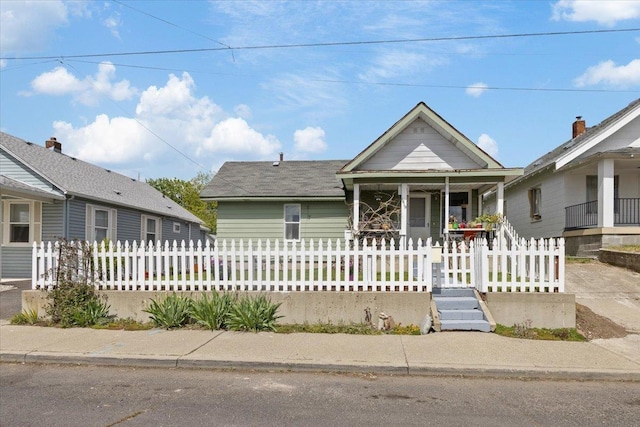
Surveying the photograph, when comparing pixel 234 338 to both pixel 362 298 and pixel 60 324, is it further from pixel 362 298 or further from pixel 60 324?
pixel 60 324

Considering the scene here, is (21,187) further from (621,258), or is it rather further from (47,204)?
(621,258)

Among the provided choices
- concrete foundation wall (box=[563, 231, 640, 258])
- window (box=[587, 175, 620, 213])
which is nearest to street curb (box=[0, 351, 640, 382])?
concrete foundation wall (box=[563, 231, 640, 258])

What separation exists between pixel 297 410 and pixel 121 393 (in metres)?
2.16

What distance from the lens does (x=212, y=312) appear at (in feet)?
28.3

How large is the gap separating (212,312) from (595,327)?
6.92 m

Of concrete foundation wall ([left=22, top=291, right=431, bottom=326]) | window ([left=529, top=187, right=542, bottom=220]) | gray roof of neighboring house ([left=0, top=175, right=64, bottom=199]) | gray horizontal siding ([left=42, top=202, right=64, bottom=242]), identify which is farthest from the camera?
window ([left=529, top=187, right=542, bottom=220])

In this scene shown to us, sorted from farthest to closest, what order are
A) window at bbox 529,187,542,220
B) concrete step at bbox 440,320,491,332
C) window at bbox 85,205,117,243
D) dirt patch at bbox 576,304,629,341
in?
window at bbox 529,187,542,220
window at bbox 85,205,117,243
concrete step at bbox 440,320,491,332
dirt patch at bbox 576,304,629,341

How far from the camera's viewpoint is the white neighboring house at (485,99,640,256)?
50.9 ft

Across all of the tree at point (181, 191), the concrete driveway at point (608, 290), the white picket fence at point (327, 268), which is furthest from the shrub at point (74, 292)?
the tree at point (181, 191)

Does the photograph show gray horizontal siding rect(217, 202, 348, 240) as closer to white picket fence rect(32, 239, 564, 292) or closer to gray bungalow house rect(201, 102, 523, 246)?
gray bungalow house rect(201, 102, 523, 246)

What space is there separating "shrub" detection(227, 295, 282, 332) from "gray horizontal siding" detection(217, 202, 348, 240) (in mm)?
8626

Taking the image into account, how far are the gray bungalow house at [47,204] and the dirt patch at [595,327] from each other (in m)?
13.1

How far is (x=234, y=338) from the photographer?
800 cm

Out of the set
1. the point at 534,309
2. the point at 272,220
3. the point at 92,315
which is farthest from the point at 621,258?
the point at 92,315
